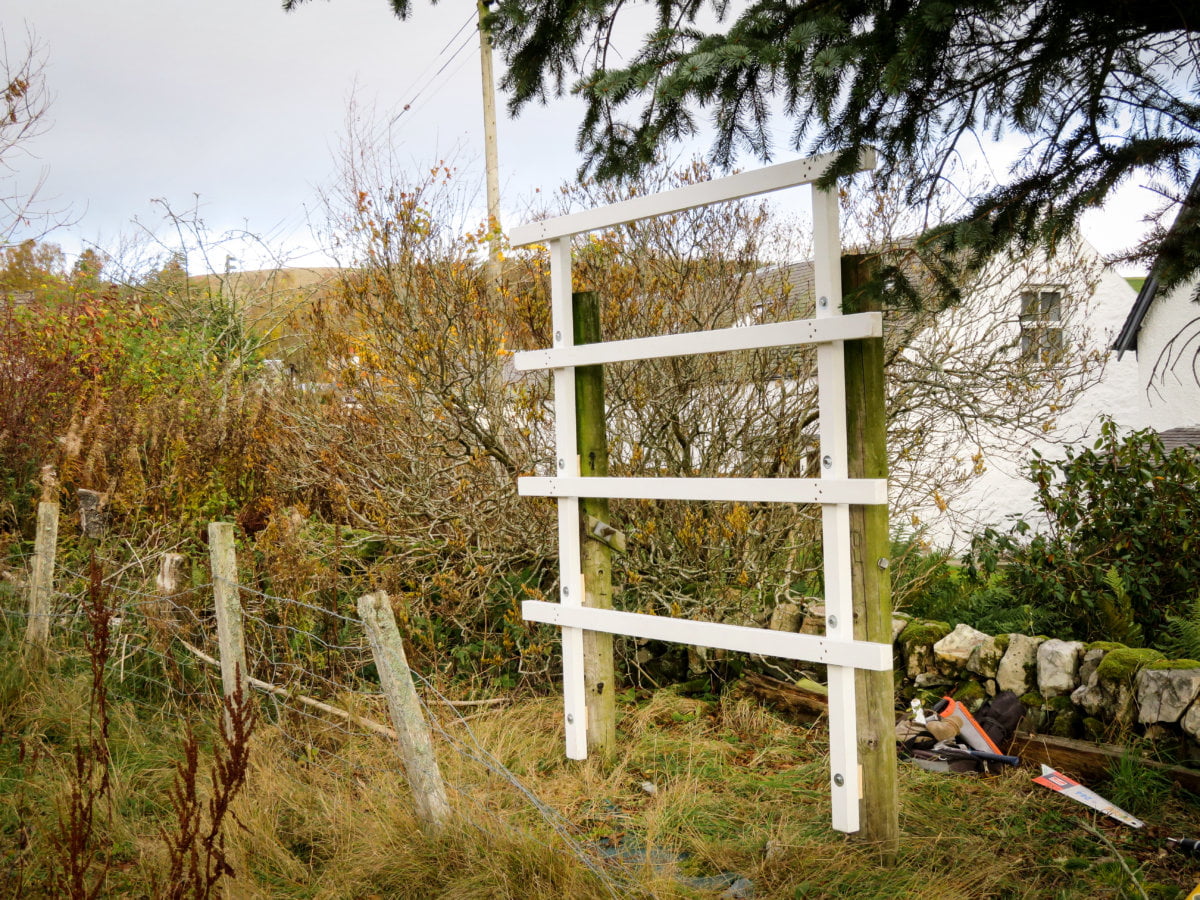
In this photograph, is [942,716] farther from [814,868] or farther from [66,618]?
[66,618]

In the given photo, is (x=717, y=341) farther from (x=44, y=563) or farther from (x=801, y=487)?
(x=44, y=563)

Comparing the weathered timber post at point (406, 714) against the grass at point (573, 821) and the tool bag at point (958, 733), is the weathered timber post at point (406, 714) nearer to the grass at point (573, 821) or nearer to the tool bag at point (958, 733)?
the grass at point (573, 821)

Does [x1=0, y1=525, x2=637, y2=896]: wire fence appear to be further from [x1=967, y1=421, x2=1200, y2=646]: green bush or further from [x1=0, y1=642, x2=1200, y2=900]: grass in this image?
[x1=967, y1=421, x2=1200, y2=646]: green bush

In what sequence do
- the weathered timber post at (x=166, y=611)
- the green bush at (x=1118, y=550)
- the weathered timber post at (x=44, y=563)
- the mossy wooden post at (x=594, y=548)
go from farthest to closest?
the weathered timber post at (x=44, y=563), the green bush at (x=1118, y=550), the weathered timber post at (x=166, y=611), the mossy wooden post at (x=594, y=548)

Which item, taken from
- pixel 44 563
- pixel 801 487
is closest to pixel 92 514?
pixel 44 563

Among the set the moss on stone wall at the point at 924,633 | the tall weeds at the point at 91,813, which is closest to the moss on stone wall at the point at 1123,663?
Result: the moss on stone wall at the point at 924,633

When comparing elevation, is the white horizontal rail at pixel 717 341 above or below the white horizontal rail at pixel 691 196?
below

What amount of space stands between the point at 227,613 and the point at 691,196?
2.82m

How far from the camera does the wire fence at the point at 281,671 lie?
14.1 feet

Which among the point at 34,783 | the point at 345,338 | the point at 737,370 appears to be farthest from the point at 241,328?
the point at 34,783

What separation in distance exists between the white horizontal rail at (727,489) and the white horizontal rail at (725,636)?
0.53 m

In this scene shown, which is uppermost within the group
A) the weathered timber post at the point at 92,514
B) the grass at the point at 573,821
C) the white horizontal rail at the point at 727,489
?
the white horizontal rail at the point at 727,489

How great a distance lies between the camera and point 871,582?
146 inches

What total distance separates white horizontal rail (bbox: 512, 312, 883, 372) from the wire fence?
60.4 inches
